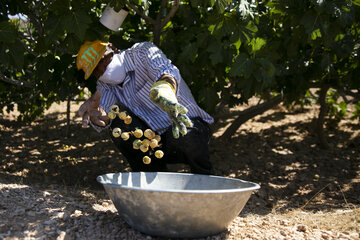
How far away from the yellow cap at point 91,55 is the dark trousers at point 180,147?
1.04ft

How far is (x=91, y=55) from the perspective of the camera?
7.81 feet

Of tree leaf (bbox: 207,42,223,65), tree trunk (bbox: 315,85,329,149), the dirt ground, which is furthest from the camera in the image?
tree trunk (bbox: 315,85,329,149)

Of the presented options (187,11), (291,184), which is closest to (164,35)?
(187,11)

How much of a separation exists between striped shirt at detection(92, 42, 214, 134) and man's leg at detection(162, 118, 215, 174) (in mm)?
85

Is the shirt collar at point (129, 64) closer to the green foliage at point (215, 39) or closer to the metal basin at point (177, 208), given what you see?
the green foliage at point (215, 39)

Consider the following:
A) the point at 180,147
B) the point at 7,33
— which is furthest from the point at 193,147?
the point at 7,33

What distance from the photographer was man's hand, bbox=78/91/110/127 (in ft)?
7.79

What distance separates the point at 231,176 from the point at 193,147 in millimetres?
1225

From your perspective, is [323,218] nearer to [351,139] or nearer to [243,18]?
[243,18]

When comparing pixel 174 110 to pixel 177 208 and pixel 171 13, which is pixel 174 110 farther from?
pixel 171 13

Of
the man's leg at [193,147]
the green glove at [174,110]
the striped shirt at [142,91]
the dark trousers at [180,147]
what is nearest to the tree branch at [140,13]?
the striped shirt at [142,91]

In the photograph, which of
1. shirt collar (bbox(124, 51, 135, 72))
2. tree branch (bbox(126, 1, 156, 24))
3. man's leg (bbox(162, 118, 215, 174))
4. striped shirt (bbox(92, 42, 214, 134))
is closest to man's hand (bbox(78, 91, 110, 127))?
striped shirt (bbox(92, 42, 214, 134))

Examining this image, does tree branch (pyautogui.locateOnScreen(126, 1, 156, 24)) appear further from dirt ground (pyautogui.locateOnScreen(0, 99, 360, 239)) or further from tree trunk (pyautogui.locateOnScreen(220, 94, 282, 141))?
tree trunk (pyautogui.locateOnScreen(220, 94, 282, 141))

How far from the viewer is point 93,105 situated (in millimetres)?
2395
